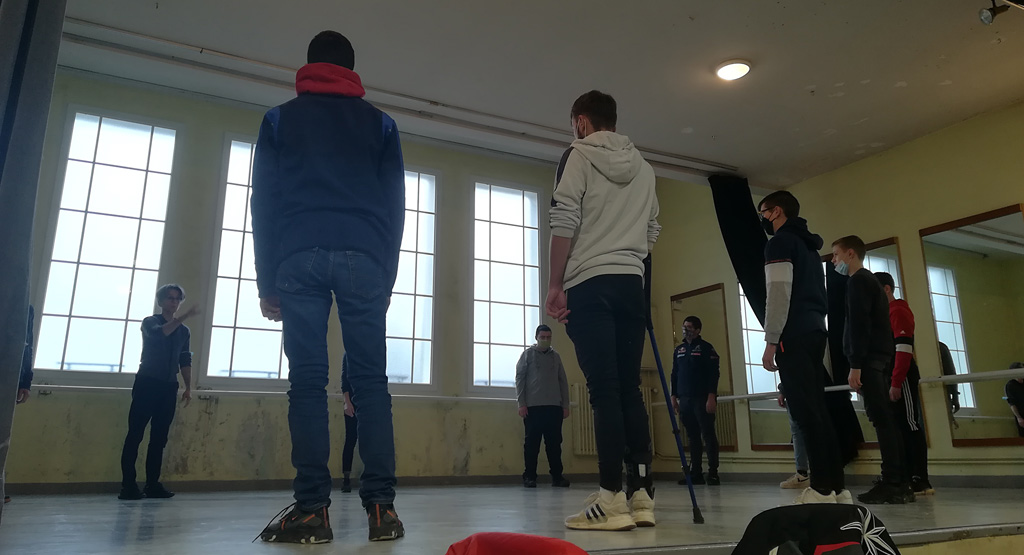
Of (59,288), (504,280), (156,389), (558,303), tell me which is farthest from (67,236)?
(558,303)

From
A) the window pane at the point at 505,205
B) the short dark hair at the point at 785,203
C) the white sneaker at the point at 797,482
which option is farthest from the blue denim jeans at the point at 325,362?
the window pane at the point at 505,205

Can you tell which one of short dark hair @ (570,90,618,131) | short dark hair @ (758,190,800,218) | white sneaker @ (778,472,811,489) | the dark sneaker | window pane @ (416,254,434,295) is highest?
window pane @ (416,254,434,295)

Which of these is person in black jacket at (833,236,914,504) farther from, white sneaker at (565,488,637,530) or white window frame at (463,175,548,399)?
white window frame at (463,175,548,399)

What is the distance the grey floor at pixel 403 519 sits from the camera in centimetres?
164

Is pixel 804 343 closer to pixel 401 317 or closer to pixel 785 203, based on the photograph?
pixel 785 203

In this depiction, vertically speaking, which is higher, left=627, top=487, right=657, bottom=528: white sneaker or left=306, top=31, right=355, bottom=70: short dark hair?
left=306, top=31, right=355, bottom=70: short dark hair

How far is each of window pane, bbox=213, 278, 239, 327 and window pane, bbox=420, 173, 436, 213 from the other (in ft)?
6.40

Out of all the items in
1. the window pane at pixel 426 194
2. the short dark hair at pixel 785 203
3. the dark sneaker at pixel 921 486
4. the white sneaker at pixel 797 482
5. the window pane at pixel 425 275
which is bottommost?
the white sneaker at pixel 797 482

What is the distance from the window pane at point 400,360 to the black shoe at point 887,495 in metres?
4.10

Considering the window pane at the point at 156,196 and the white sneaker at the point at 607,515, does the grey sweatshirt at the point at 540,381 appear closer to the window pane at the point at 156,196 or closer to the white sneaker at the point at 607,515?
the window pane at the point at 156,196

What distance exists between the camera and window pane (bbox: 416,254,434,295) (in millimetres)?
6500

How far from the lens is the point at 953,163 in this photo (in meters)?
5.19

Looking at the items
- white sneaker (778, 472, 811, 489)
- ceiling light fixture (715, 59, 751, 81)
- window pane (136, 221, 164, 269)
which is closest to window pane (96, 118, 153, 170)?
window pane (136, 221, 164, 269)

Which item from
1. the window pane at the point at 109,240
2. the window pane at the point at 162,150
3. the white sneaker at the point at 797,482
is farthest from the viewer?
the window pane at the point at 162,150
